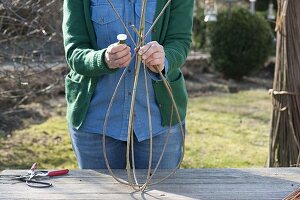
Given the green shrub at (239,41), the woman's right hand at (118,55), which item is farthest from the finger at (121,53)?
the green shrub at (239,41)

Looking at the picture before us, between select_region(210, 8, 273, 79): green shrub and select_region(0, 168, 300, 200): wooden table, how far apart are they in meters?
7.64

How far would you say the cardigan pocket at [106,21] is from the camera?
2.12 meters

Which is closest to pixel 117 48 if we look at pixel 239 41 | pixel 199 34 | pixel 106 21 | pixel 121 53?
pixel 121 53

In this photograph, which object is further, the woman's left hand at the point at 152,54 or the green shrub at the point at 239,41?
the green shrub at the point at 239,41

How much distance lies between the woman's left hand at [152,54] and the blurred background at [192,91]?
1.05m

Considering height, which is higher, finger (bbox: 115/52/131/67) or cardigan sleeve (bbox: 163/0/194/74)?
cardigan sleeve (bbox: 163/0/194/74)

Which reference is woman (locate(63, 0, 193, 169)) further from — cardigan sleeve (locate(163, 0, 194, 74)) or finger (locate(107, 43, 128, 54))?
finger (locate(107, 43, 128, 54))

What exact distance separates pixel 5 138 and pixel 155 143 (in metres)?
3.75

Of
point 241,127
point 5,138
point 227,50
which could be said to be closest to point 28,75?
point 5,138

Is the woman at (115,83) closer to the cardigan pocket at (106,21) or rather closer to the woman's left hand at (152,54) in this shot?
the cardigan pocket at (106,21)

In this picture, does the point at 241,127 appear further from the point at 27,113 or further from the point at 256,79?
the point at 256,79

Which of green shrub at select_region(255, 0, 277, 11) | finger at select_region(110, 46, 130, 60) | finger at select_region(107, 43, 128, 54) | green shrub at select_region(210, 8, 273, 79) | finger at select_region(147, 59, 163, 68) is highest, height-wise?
green shrub at select_region(255, 0, 277, 11)

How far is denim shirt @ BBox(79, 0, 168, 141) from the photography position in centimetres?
213

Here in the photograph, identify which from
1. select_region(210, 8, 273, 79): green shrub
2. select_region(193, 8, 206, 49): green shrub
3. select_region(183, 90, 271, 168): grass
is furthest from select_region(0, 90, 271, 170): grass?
select_region(193, 8, 206, 49): green shrub
